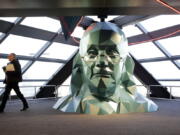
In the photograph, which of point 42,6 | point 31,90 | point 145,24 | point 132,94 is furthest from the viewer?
point 31,90

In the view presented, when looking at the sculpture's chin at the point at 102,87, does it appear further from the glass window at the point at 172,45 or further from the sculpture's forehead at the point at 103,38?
the glass window at the point at 172,45

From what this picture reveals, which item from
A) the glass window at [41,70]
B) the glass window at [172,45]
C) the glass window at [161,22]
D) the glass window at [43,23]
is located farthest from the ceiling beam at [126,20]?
the glass window at [41,70]

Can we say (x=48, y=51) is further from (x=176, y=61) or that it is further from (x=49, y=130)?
(x=49, y=130)

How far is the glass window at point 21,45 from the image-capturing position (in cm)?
926

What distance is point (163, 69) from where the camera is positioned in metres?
12.0

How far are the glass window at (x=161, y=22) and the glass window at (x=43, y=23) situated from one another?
345 cm

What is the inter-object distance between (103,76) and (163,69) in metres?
6.64

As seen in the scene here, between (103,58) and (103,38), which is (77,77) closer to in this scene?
(103,58)

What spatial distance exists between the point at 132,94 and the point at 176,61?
15.8ft

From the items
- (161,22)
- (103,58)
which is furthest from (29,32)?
(161,22)

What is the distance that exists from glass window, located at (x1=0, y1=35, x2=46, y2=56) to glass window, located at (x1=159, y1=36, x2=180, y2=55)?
488 cm

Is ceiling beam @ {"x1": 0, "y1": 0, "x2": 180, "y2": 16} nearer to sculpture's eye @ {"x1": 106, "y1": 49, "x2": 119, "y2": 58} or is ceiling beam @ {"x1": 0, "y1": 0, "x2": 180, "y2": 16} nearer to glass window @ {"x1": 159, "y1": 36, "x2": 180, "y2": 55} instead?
sculpture's eye @ {"x1": 106, "y1": 49, "x2": 119, "y2": 58}

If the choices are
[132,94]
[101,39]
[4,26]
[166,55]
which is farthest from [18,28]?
[166,55]

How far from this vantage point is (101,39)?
628 centimetres
